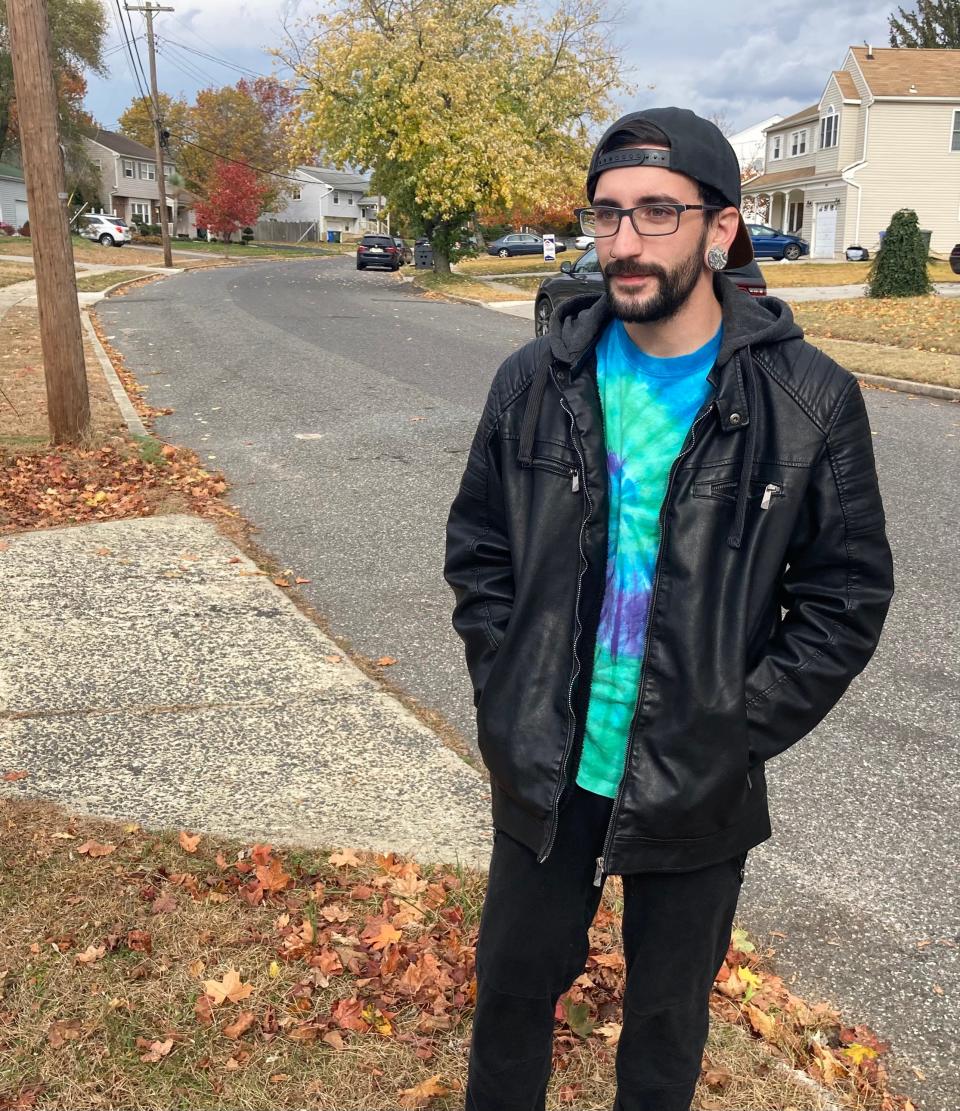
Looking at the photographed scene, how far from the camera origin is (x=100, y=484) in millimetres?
8164

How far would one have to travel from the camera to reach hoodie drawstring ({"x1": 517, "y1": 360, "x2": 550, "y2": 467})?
208 cm

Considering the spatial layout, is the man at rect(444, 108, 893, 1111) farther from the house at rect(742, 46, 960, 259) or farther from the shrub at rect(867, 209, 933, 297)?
the house at rect(742, 46, 960, 259)

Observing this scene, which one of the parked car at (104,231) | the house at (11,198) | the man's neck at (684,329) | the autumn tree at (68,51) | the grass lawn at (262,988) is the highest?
the autumn tree at (68,51)

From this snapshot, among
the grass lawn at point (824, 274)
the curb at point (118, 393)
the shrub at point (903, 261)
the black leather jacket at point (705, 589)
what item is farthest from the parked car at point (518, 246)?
the black leather jacket at point (705, 589)

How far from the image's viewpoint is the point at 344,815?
380 centimetres

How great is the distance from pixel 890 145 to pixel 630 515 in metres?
48.9

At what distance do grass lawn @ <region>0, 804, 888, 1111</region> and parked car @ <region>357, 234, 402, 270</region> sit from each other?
4009cm

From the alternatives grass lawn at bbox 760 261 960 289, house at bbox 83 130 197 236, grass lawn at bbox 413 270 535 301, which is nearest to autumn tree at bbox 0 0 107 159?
house at bbox 83 130 197 236

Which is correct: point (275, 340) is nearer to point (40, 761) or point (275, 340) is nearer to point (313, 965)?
point (40, 761)

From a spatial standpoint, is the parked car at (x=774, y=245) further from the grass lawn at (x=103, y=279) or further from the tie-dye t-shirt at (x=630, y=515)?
the tie-dye t-shirt at (x=630, y=515)

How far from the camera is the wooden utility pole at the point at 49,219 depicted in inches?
332

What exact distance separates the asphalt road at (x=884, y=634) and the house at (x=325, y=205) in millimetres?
88390

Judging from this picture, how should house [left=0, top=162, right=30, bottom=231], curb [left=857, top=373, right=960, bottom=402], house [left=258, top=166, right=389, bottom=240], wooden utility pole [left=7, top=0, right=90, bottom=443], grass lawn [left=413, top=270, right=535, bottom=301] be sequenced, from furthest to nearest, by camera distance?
house [left=258, top=166, right=389, bottom=240] → house [left=0, top=162, right=30, bottom=231] → grass lawn [left=413, top=270, right=535, bottom=301] → curb [left=857, top=373, right=960, bottom=402] → wooden utility pole [left=7, top=0, right=90, bottom=443]

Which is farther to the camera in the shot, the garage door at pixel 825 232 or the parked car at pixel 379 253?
the garage door at pixel 825 232
